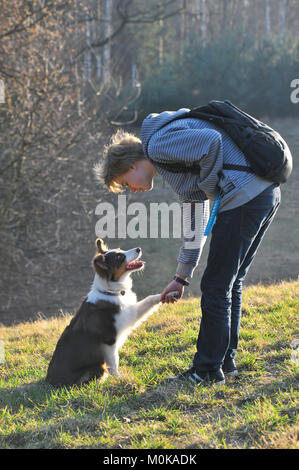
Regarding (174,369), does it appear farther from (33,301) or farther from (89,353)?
(33,301)

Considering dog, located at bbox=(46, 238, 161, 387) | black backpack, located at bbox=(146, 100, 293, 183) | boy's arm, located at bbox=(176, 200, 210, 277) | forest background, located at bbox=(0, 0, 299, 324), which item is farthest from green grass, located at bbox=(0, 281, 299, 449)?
forest background, located at bbox=(0, 0, 299, 324)

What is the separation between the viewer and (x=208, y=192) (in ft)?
11.4

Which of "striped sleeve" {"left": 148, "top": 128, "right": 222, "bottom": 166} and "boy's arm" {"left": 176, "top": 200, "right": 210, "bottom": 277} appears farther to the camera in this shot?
"boy's arm" {"left": 176, "top": 200, "right": 210, "bottom": 277}

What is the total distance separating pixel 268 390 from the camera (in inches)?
144

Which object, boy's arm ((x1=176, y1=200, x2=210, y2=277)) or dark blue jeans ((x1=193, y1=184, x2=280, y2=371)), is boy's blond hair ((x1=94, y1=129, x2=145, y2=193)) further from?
dark blue jeans ((x1=193, y1=184, x2=280, y2=371))

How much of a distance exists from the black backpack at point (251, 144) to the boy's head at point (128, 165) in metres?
0.26

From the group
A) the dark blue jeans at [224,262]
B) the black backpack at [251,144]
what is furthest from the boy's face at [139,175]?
the dark blue jeans at [224,262]

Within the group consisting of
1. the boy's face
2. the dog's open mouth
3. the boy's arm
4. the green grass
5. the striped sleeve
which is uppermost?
the striped sleeve

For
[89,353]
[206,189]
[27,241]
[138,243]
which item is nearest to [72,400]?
[89,353]

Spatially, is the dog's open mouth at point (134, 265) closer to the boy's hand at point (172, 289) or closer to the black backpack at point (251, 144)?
the boy's hand at point (172, 289)

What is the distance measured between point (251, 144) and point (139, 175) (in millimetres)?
846

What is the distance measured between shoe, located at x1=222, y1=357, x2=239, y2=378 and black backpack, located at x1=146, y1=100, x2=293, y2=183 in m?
1.50

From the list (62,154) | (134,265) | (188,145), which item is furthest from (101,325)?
(62,154)

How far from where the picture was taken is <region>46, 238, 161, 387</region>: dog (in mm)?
4426
